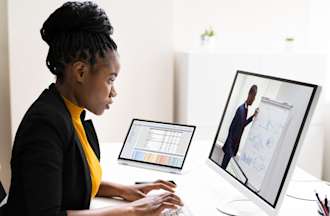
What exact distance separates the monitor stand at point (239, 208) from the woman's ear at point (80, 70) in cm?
62

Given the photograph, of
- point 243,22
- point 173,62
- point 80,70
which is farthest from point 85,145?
point 243,22

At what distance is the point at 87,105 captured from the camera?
1.46 metres

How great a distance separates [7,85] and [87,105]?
6.78ft

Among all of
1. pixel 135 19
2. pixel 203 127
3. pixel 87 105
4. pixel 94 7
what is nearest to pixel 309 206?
pixel 87 105

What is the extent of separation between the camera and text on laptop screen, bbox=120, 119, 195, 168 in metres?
2.00

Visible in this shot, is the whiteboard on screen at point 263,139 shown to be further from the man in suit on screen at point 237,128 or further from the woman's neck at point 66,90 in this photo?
the woman's neck at point 66,90

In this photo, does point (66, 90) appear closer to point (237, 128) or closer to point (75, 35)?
point (75, 35)

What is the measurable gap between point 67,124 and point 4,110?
2142mm

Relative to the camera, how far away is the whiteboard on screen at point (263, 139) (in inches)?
54.3

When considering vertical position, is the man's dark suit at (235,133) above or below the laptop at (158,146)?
above

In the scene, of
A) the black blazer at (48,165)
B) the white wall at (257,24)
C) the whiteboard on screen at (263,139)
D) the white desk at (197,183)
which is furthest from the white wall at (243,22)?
the black blazer at (48,165)

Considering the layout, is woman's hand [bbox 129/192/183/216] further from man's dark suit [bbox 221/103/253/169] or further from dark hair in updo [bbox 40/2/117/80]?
dark hair in updo [bbox 40/2/117/80]

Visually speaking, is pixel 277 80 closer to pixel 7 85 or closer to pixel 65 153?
pixel 65 153

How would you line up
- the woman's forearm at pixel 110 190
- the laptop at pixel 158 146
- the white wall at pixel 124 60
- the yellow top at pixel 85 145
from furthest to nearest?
the white wall at pixel 124 60
the laptop at pixel 158 146
the woman's forearm at pixel 110 190
the yellow top at pixel 85 145
